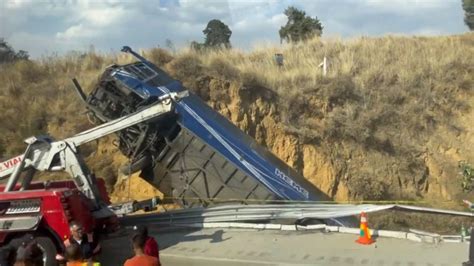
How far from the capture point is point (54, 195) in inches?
391

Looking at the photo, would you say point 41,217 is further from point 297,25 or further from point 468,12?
point 468,12

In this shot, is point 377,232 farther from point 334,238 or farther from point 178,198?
point 178,198

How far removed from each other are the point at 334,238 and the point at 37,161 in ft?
17.9

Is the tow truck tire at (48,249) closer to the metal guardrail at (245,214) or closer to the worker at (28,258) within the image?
the metal guardrail at (245,214)

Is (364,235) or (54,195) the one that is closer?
(54,195)

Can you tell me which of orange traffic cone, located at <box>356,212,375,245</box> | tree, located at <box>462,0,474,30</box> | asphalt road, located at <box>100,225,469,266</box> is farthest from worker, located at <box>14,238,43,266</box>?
tree, located at <box>462,0,474,30</box>

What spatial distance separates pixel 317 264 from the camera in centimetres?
986

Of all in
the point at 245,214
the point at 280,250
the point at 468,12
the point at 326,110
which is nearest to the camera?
the point at 280,250

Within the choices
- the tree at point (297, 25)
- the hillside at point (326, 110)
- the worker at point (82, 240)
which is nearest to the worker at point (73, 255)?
the worker at point (82, 240)

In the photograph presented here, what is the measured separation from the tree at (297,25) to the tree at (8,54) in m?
15.4

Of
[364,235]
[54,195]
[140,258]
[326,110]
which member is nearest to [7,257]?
[140,258]

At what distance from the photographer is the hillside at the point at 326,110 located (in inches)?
907

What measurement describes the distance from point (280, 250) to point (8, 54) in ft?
79.7

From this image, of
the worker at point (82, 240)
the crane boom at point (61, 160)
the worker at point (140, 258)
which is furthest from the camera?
the crane boom at point (61, 160)
